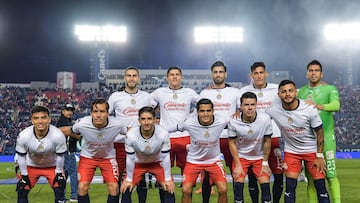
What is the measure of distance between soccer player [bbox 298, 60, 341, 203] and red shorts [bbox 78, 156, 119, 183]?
3.43m

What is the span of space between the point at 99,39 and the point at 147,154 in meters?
33.0

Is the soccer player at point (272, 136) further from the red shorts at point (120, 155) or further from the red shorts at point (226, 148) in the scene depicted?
the red shorts at point (120, 155)

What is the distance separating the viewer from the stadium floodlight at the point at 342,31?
37000 mm

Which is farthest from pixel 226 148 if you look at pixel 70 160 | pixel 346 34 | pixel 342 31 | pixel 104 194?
pixel 346 34

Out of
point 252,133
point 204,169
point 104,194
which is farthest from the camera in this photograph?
point 104,194

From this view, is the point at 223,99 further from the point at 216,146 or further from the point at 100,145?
the point at 100,145

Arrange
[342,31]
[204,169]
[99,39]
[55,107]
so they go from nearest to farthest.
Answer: [204,169], [55,107], [342,31], [99,39]

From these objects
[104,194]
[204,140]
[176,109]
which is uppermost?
[176,109]

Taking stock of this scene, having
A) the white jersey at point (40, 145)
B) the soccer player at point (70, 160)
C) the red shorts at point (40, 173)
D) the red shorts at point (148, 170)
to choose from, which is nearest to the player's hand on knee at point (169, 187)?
the red shorts at point (148, 170)

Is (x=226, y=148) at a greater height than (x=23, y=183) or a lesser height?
greater

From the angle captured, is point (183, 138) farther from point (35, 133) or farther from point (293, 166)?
point (35, 133)

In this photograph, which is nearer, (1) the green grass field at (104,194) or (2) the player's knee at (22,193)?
(2) the player's knee at (22,193)

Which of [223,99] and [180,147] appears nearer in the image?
[223,99]

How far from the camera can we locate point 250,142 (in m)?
6.54
